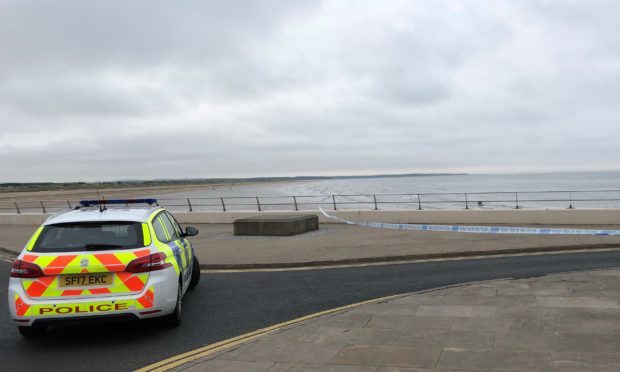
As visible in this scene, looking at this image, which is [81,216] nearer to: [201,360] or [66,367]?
[66,367]

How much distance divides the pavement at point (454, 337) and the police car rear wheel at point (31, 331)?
223cm

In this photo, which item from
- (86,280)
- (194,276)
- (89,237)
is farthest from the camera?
(194,276)

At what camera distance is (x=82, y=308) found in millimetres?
5465

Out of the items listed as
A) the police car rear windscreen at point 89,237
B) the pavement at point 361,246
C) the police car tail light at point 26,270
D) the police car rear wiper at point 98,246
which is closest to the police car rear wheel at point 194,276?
the pavement at point 361,246

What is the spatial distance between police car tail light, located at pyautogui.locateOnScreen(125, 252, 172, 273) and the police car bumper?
112mm

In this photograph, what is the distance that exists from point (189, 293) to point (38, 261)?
325 cm

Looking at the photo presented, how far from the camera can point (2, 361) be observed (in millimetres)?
5273

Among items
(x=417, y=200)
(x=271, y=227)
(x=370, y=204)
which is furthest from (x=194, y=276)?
(x=417, y=200)

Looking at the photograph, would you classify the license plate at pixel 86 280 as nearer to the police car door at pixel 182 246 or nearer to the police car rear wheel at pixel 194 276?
the police car door at pixel 182 246

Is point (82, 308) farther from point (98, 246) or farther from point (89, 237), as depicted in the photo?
point (89, 237)

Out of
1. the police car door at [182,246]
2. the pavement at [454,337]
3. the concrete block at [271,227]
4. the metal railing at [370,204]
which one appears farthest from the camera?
the metal railing at [370,204]

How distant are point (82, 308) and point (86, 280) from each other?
301mm

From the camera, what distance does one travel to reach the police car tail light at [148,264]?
5.72 m

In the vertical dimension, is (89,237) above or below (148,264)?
above
